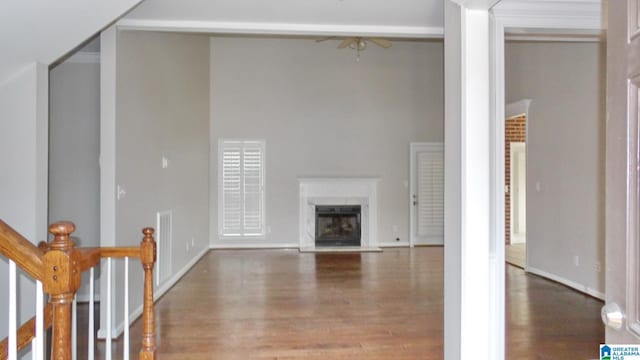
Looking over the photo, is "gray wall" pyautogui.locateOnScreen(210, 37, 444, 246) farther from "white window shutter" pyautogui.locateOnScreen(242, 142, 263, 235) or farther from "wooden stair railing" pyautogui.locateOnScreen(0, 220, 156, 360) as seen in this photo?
"wooden stair railing" pyautogui.locateOnScreen(0, 220, 156, 360)

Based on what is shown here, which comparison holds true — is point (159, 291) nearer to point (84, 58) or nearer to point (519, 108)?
point (84, 58)

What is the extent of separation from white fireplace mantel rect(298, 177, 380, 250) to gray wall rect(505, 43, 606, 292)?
288 cm

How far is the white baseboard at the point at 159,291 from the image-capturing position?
3.48 m

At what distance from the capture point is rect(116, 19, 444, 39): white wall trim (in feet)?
11.2

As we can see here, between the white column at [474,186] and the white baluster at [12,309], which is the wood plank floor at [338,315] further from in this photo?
the white baluster at [12,309]

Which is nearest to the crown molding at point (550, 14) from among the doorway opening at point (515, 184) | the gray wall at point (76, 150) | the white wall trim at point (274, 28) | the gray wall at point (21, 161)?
the white wall trim at point (274, 28)

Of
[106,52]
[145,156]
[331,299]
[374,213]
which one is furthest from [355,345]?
[374,213]

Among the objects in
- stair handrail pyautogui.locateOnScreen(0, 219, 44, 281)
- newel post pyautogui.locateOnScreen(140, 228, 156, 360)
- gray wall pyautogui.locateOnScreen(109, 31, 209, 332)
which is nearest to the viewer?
stair handrail pyautogui.locateOnScreen(0, 219, 44, 281)

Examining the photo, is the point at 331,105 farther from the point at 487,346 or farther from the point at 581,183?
the point at 487,346

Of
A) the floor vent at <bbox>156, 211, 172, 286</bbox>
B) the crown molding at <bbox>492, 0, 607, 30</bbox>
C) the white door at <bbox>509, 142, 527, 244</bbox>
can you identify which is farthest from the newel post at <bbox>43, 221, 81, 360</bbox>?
the white door at <bbox>509, 142, 527, 244</bbox>

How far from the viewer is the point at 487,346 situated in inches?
91.9

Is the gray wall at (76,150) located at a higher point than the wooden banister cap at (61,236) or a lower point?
higher

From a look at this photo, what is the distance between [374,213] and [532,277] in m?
3.09

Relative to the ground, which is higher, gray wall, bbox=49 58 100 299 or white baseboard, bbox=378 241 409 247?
gray wall, bbox=49 58 100 299
